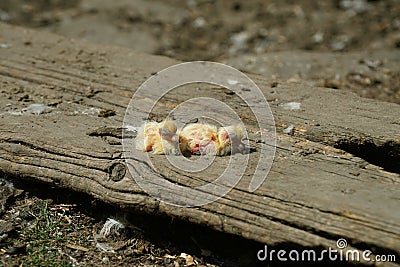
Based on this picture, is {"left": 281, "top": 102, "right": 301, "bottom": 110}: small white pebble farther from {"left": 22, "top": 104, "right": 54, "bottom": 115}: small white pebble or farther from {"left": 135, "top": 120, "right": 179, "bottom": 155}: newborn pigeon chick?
{"left": 22, "top": 104, "right": 54, "bottom": 115}: small white pebble

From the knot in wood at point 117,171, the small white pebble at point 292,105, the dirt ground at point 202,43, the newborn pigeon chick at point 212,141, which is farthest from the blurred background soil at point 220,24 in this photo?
the knot in wood at point 117,171

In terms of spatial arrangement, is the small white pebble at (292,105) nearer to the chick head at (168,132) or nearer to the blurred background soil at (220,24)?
the chick head at (168,132)

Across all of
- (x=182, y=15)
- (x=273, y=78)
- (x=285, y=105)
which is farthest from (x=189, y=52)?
(x=285, y=105)

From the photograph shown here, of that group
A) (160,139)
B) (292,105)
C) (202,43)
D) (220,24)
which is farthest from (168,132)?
(220,24)

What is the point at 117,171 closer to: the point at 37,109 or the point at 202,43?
the point at 37,109

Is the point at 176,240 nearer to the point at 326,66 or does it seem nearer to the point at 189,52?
the point at 326,66

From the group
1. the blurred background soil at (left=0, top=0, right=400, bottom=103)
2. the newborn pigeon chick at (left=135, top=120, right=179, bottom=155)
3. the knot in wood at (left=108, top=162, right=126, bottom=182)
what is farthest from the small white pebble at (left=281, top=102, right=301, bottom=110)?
the blurred background soil at (left=0, top=0, right=400, bottom=103)
